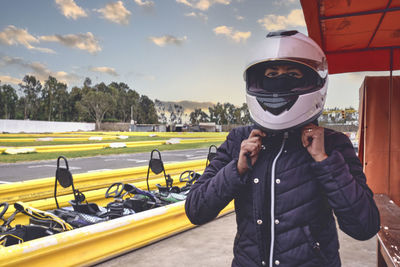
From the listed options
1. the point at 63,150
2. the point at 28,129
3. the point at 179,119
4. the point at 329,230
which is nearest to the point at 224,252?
the point at 329,230

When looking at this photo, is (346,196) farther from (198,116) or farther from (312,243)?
(198,116)

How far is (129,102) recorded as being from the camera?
109m

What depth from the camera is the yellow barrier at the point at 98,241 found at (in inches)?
109

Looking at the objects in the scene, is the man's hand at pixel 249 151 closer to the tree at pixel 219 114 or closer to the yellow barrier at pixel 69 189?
the yellow barrier at pixel 69 189

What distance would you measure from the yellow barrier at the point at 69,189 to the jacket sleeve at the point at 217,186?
480 cm

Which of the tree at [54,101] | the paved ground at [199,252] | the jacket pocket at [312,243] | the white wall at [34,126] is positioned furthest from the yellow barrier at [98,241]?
the tree at [54,101]

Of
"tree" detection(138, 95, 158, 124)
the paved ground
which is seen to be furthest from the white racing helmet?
"tree" detection(138, 95, 158, 124)

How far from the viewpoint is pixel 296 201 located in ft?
3.67

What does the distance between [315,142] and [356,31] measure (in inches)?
115

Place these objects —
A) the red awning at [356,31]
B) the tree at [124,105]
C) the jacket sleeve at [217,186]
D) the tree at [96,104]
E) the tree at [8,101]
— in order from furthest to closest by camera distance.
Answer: the tree at [124,105], the tree at [96,104], the tree at [8,101], the red awning at [356,31], the jacket sleeve at [217,186]

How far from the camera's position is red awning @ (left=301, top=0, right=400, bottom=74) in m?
2.71

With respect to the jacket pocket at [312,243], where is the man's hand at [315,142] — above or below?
above

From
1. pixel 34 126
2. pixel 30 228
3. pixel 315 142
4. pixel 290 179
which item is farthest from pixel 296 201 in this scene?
pixel 34 126

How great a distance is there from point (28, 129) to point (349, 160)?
56595 millimetres
